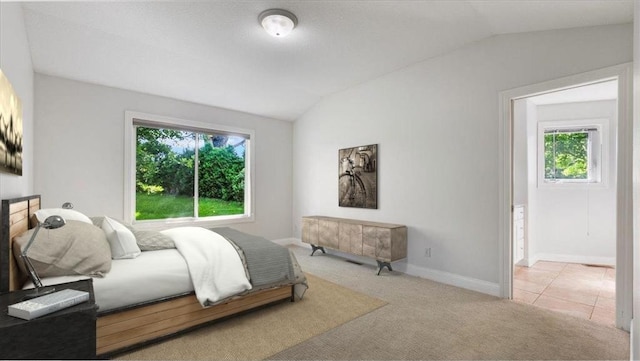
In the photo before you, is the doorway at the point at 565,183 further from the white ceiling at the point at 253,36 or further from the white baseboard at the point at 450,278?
the white ceiling at the point at 253,36

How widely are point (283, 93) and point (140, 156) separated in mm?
2279

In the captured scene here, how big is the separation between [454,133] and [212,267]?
2.91m

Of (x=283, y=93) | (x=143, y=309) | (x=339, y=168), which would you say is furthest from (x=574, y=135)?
(x=143, y=309)

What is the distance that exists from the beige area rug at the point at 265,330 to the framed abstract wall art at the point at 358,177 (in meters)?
1.62

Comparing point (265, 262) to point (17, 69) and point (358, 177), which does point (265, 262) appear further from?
point (17, 69)

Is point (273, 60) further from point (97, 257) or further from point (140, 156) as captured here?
point (97, 257)

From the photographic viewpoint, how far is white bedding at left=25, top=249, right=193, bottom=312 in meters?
1.92

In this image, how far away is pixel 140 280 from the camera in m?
2.08

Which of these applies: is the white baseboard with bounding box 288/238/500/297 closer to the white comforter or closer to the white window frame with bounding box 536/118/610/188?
the white comforter

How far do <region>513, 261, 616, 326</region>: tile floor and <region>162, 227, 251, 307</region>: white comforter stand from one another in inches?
109

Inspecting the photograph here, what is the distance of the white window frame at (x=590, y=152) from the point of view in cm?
454

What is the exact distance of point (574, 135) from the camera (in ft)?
15.7

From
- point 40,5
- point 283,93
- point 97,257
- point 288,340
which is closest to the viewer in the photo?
point 97,257

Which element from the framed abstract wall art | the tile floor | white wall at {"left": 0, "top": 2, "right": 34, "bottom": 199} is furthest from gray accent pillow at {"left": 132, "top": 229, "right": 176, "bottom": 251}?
the tile floor
